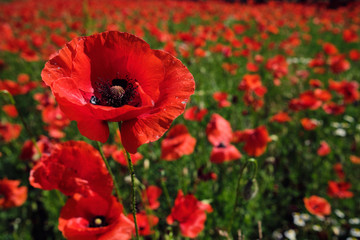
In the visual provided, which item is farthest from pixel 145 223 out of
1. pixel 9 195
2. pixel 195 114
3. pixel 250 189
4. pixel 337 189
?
pixel 337 189

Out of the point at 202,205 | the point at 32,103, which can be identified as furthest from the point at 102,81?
the point at 32,103

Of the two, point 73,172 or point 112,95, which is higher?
point 112,95

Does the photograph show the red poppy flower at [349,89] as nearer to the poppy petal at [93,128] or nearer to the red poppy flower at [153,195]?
the red poppy flower at [153,195]

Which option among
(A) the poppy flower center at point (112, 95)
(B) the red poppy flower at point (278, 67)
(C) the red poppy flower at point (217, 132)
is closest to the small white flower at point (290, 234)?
(C) the red poppy flower at point (217, 132)

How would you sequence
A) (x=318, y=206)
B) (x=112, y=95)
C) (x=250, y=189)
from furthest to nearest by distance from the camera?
(x=318, y=206), (x=250, y=189), (x=112, y=95)

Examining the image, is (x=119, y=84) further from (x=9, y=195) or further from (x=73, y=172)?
(x=9, y=195)

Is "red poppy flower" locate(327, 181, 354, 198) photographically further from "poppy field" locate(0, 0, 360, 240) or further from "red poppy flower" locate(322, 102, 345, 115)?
"red poppy flower" locate(322, 102, 345, 115)

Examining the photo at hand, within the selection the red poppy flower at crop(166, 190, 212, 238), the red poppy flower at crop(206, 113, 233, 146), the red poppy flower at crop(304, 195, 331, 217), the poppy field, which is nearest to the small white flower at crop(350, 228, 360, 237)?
the poppy field
